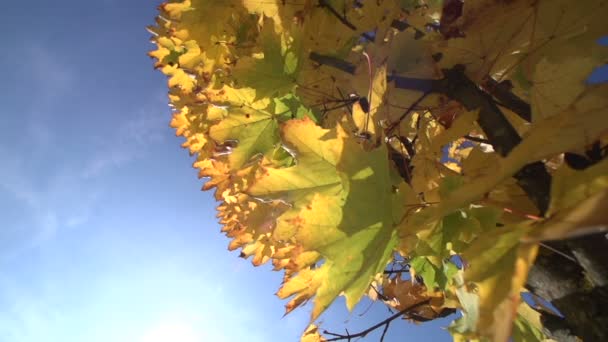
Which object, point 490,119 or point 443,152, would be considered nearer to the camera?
point 490,119

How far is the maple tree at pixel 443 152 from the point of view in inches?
17.0

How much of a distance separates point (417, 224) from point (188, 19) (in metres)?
1.09

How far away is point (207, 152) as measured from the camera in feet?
7.47

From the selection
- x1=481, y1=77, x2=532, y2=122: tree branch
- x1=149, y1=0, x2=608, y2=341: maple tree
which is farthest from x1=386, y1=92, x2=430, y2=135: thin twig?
x1=481, y1=77, x2=532, y2=122: tree branch

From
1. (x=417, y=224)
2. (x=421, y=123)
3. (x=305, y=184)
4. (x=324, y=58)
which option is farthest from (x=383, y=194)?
(x=324, y=58)

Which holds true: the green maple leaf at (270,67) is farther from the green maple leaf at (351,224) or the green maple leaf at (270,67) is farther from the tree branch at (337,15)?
the green maple leaf at (351,224)

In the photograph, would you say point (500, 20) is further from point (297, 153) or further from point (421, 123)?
point (297, 153)

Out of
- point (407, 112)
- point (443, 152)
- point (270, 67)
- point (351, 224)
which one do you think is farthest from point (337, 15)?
point (351, 224)

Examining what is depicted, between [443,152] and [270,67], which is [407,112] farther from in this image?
[270,67]

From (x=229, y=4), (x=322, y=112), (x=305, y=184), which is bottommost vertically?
(x=305, y=184)

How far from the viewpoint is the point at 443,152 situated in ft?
2.96

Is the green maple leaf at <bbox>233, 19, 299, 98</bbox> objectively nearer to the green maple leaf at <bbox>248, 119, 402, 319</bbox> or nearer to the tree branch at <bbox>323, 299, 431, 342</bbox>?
the green maple leaf at <bbox>248, 119, 402, 319</bbox>

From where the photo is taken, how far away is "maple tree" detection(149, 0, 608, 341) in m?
0.43

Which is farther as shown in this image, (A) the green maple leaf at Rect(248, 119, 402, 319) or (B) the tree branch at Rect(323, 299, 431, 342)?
(B) the tree branch at Rect(323, 299, 431, 342)
